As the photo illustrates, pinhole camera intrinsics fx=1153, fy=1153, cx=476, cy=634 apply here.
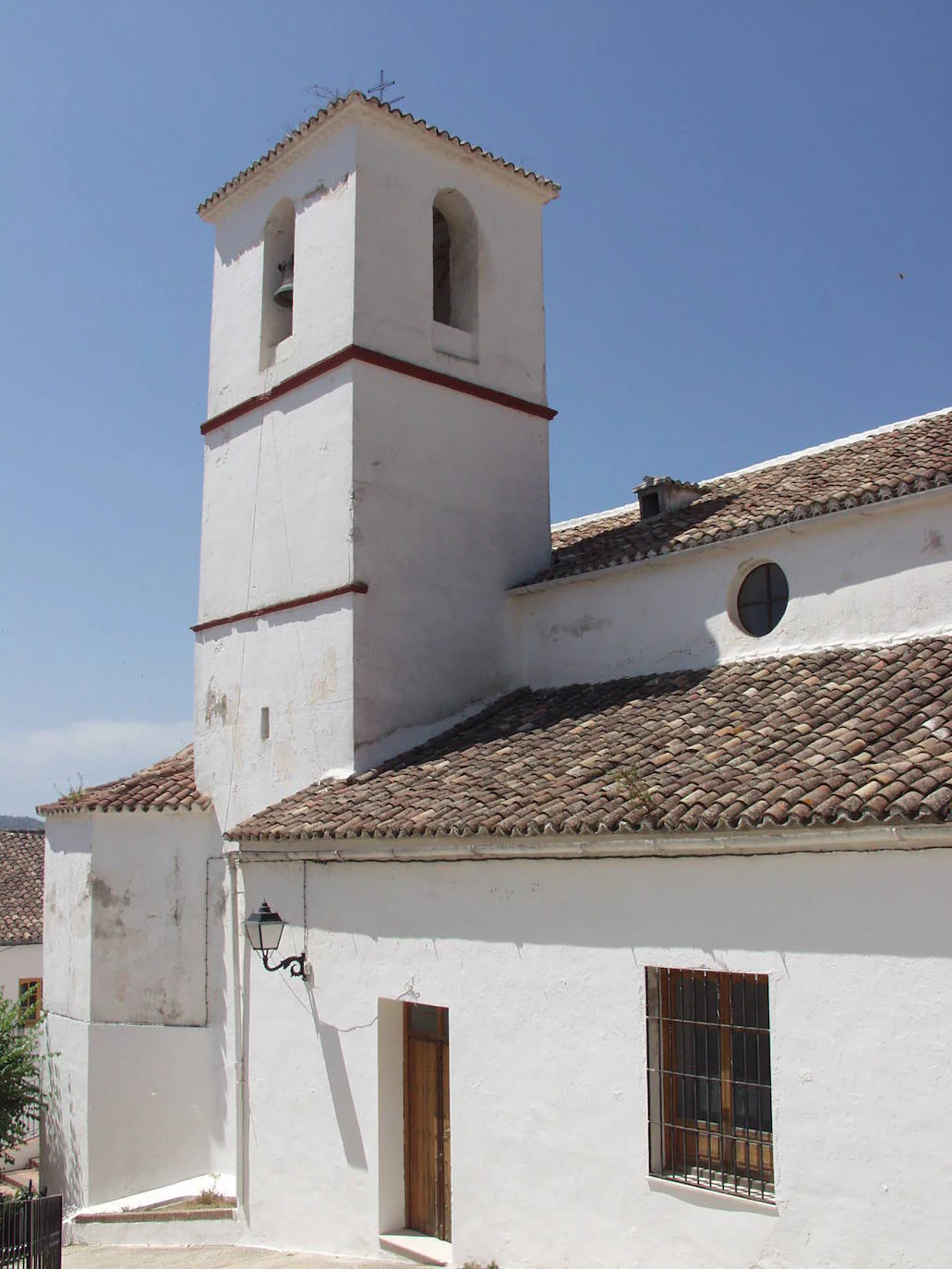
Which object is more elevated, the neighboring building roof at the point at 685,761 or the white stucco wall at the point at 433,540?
the white stucco wall at the point at 433,540

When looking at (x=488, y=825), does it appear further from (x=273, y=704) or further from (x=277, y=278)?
(x=277, y=278)

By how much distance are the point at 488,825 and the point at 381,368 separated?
5262 millimetres

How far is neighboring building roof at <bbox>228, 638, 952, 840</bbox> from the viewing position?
248 inches

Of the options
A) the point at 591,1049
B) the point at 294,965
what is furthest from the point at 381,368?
the point at 591,1049

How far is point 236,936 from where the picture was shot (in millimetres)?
10766

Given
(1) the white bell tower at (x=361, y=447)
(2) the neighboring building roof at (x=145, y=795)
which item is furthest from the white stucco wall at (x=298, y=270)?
(2) the neighboring building roof at (x=145, y=795)

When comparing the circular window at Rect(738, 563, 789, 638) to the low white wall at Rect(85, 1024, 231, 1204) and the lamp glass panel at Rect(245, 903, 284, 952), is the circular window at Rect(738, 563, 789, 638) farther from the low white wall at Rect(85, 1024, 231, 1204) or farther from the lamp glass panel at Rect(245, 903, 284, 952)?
the low white wall at Rect(85, 1024, 231, 1204)

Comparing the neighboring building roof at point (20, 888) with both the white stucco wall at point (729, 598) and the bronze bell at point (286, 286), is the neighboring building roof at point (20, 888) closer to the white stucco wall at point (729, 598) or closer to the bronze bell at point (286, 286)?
the bronze bell at point (286, 286)

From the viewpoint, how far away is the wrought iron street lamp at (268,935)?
9492 mm

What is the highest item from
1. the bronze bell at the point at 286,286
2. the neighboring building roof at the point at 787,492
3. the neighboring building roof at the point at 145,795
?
the bronze bell at the point at 286,286

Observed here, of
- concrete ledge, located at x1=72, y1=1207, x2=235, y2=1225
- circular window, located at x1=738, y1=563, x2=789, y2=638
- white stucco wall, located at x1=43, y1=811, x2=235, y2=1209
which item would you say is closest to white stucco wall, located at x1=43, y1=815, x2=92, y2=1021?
white stucco wall, located at x1=43, y1=811, x2=235, y2=1209

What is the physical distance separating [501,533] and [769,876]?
6256 millimetres

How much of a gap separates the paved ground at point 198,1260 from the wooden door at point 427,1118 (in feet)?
1.37

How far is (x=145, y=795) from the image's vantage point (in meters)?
11.7
